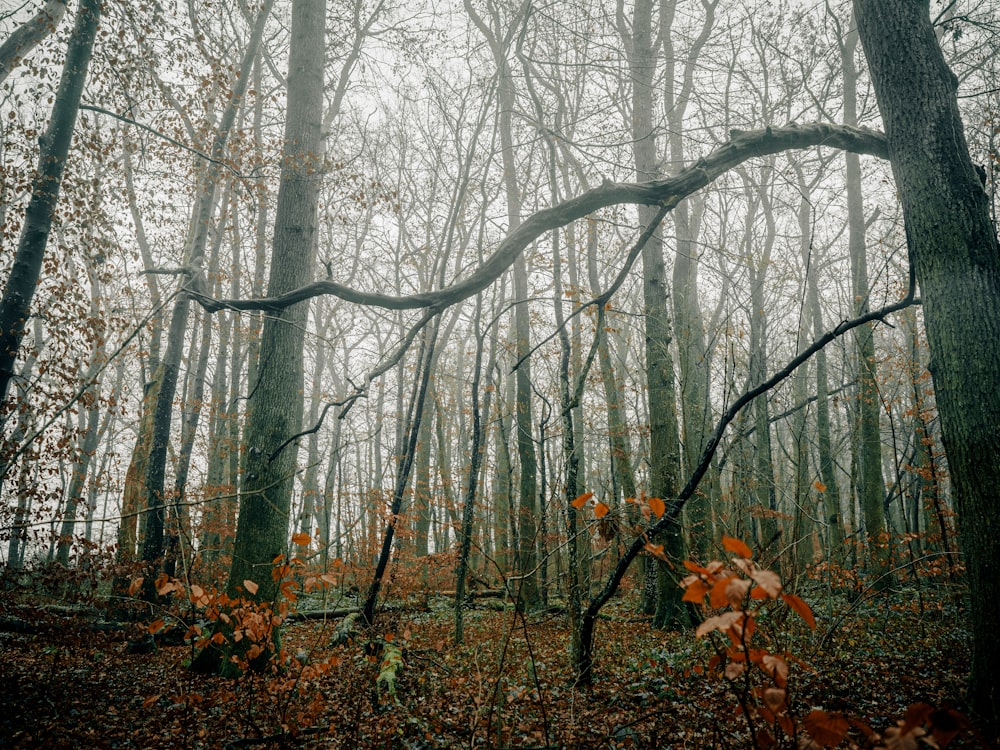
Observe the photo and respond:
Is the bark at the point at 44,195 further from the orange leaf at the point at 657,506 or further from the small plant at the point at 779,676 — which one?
the small plant at the point at 779,676

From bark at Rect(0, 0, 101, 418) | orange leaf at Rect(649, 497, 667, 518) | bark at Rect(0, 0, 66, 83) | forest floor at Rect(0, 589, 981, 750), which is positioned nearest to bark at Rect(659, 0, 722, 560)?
forest floor at Rect(0, 589, 981, 750)

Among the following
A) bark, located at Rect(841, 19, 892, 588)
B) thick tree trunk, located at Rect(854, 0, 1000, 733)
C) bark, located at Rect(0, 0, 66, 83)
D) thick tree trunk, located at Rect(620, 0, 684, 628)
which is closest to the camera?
thick tree trunk, located at Rect(854, 0, 1000, 733)

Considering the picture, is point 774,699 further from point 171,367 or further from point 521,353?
point 171,367

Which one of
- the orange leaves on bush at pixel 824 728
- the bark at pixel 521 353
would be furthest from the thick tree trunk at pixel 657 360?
the orange leaves on bush at pixel 824 728

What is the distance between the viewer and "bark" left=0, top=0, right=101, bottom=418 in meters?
5.50

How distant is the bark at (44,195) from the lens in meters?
5.50

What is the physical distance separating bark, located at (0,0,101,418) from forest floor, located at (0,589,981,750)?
330 cm

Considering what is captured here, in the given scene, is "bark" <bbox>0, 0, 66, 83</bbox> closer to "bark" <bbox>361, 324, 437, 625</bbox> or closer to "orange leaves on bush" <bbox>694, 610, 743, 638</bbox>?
"bark" <bbox>361, 324, 437, 625</bbox>

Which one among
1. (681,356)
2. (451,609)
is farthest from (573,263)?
(451,609)

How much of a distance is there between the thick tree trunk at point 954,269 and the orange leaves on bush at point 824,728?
1.88 m

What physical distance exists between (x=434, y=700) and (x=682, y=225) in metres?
10.7

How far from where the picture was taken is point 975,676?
9.82ft

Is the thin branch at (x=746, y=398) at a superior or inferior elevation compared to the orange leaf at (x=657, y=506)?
superior

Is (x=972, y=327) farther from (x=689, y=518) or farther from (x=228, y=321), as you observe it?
(x=228, y=321)
